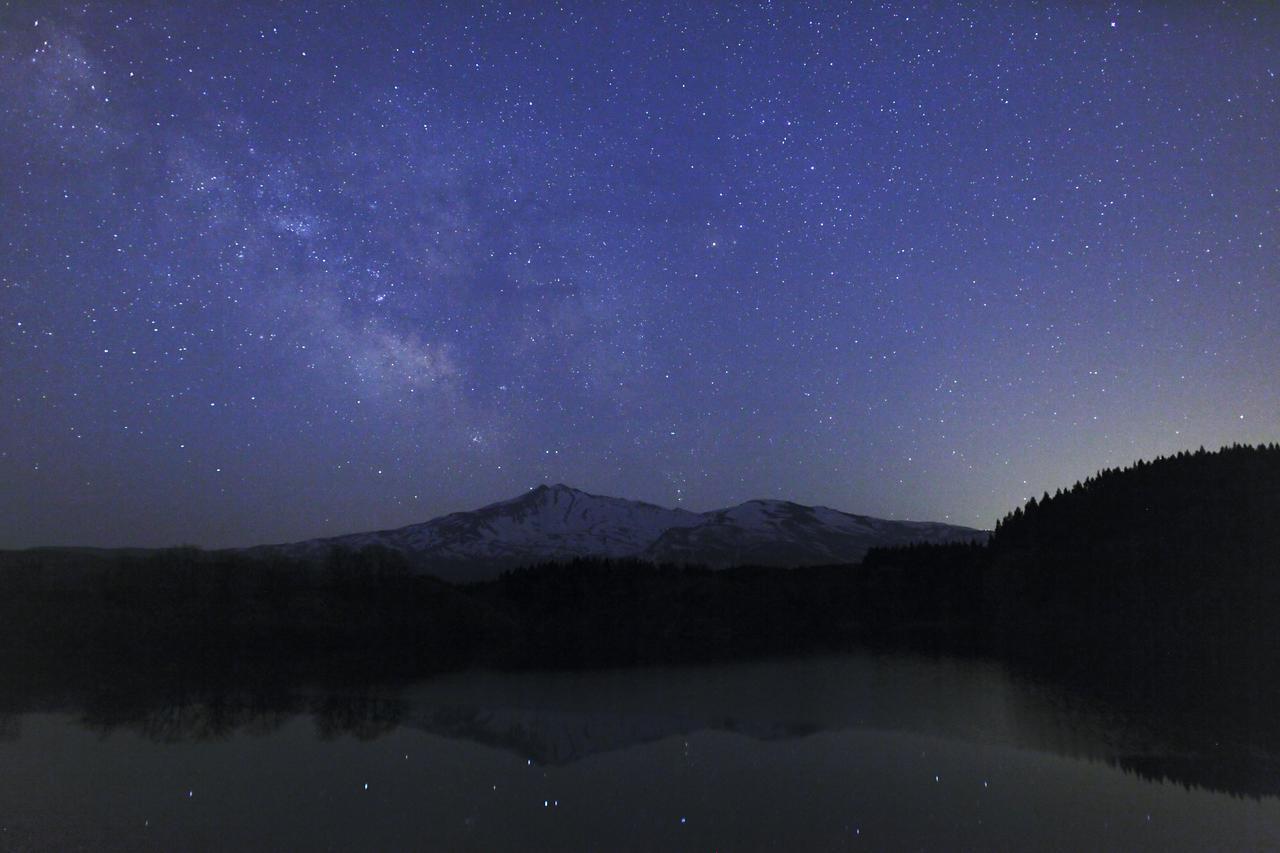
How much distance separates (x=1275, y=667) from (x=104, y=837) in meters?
57.6

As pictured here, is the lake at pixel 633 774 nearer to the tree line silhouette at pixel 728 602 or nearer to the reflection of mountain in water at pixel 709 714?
the reflection of mountain in water at pixel 709 714

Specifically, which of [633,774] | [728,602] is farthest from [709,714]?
[728,602]

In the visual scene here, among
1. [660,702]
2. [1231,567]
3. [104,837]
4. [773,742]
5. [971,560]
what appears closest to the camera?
[104,837]

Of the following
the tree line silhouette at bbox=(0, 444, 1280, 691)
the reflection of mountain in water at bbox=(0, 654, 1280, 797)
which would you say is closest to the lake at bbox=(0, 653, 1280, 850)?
the reflection of mountain in water at bbox=(0, 654, 1280, 797)

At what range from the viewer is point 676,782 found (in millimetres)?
23797

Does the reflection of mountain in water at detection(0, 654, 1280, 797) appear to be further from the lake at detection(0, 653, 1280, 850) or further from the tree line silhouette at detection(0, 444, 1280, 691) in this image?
the tree line silhouette at detection(0, 444, 1280, 691)

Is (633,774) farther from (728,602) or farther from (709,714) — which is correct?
(728,602)

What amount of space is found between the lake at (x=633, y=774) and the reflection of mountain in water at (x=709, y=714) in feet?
0.66

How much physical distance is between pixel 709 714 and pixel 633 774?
12911 millimetres

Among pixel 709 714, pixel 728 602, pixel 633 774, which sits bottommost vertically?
pixel 728 602

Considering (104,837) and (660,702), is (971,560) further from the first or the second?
(104,837)

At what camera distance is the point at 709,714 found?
37.3 meters

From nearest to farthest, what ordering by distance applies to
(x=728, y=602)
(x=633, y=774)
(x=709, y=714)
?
(x=633, y=774) < (x=709, y=714) < (x=728, y=602)

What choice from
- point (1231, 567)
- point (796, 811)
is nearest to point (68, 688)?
point (796, 811)
